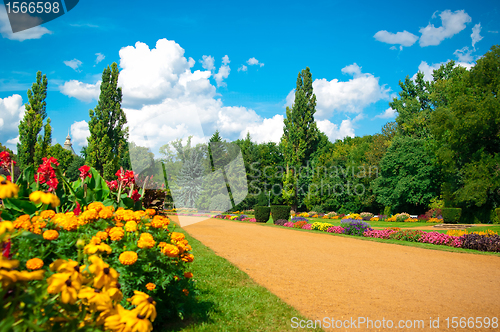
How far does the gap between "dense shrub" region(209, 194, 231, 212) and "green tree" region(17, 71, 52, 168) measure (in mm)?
17537

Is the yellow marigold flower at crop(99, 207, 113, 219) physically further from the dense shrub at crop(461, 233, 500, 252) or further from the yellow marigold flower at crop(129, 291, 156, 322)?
the dense shrub at crop(461, 233, 500, 252)

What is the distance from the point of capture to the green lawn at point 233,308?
136 inches

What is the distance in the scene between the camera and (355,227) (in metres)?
13.9

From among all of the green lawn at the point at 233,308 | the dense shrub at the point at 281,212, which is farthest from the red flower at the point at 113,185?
the dense shrub at the point at 281,212

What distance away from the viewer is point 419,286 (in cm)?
546

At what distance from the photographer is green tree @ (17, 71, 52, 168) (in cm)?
2591

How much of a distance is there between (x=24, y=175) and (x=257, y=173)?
38.4 metres

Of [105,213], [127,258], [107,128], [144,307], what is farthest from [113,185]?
[107,128]

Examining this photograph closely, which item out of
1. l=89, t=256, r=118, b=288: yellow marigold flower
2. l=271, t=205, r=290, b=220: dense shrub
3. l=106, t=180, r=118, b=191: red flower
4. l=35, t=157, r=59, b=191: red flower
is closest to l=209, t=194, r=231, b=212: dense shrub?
l=271, t=205, r=290, b=220: dense shrub

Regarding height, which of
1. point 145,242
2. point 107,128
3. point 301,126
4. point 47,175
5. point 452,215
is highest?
point 301,126

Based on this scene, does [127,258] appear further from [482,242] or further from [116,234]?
[482,242]

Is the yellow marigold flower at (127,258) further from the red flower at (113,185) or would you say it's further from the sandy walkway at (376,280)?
the red flower at (113,185)

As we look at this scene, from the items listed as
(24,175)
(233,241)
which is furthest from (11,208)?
(233,241)

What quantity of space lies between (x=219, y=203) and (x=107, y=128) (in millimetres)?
15657
